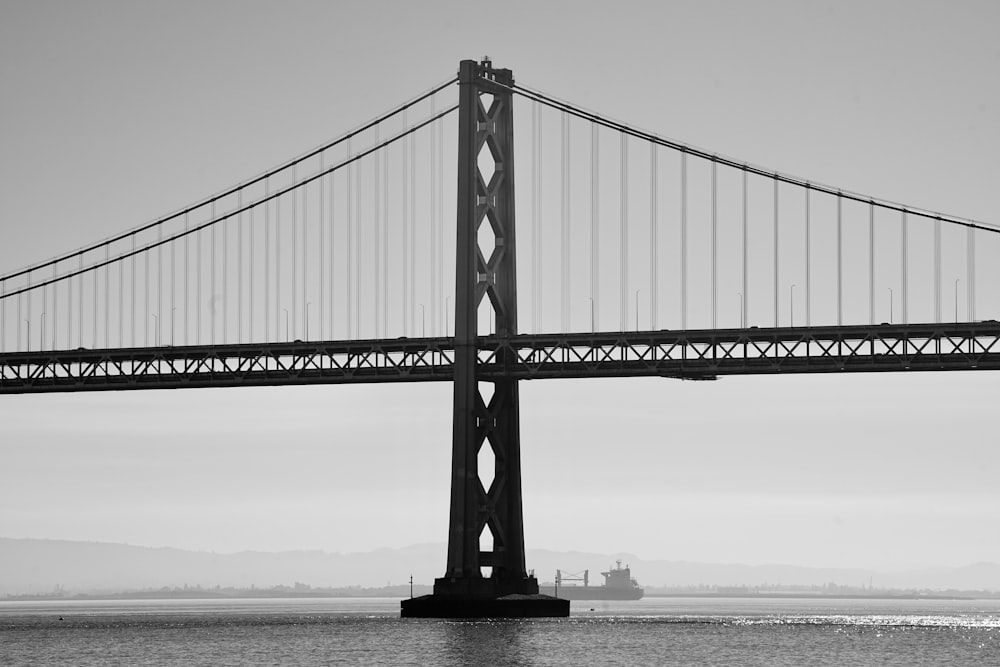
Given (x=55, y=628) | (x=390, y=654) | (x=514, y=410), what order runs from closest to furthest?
(x=390, y=654)
(x=514, y=410)
(x=55, y=628)

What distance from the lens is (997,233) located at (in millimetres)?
85688

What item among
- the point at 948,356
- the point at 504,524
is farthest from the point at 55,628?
the point at 948,356

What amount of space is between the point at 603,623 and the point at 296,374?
35.4 meters

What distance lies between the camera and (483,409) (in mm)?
90250

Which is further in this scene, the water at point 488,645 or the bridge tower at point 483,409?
the bridge tower at point 483,409

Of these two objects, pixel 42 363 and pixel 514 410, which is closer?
pixel 514 410

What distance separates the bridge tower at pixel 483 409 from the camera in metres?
88.6

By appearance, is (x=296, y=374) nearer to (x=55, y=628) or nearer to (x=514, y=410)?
(x=514, y=410)

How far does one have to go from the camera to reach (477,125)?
95375 mm

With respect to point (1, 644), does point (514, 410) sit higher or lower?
higher

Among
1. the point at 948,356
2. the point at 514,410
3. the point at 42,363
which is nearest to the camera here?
the point at 948,356

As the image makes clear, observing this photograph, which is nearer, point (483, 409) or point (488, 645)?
point (488, 645)

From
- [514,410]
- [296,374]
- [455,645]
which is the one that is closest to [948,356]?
[514,410]

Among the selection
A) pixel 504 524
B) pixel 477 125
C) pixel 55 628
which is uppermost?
pixel 477 125
